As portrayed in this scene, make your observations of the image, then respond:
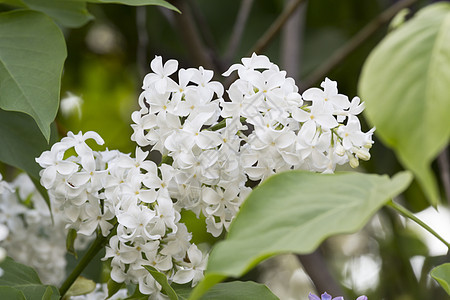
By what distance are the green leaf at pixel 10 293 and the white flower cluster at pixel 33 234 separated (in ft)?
0.66

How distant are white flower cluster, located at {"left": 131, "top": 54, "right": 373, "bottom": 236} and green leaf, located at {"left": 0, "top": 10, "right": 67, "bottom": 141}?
0.27 ft

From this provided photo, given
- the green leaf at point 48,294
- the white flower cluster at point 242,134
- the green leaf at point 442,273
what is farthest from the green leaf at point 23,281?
the green leaf at point 442,273

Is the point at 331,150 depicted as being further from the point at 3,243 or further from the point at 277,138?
the point at 3,243

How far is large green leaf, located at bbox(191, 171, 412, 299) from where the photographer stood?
247 mm

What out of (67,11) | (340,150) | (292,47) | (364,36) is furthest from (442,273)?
(292,47)

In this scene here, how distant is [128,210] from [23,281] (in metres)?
0.13

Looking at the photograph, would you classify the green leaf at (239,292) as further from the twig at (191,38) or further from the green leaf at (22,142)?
the twig at (191,38)

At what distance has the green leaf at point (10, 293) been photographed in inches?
15.8

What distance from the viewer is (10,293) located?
0.40 m

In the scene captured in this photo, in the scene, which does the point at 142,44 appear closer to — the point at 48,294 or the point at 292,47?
the point at 292,47

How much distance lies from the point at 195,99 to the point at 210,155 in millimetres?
39

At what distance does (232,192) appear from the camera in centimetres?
41

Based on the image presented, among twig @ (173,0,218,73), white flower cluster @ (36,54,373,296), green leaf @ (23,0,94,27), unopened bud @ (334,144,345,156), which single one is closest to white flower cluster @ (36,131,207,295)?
white flower cluster @ (36,54,373,296)

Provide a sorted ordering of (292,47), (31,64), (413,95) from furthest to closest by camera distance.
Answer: (292,47) → (31,64) → (413,95)
